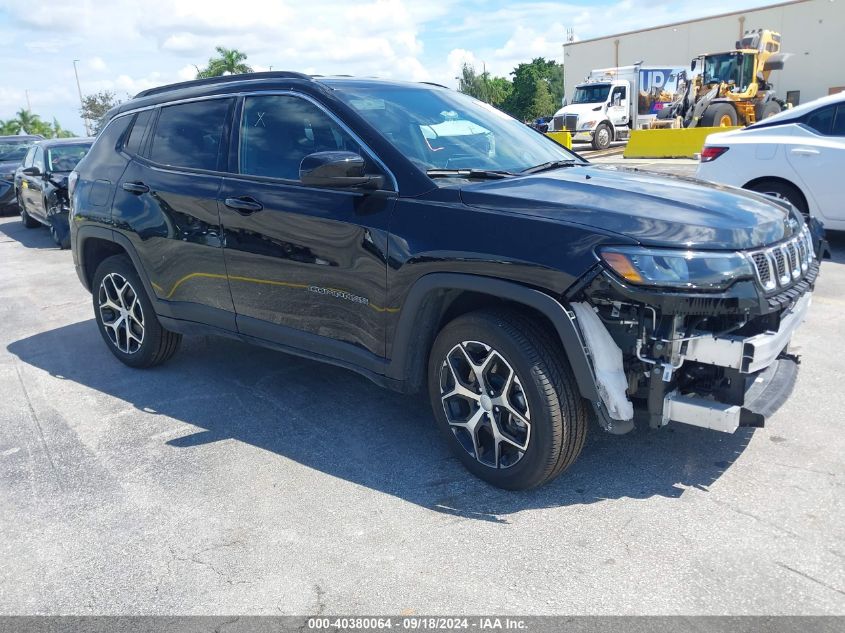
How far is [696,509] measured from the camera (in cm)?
318

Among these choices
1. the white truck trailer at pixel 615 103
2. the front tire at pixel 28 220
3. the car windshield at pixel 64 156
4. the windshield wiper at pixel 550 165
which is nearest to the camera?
the windshield wiper at pixel 550 165

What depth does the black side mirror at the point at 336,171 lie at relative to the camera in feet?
11.1

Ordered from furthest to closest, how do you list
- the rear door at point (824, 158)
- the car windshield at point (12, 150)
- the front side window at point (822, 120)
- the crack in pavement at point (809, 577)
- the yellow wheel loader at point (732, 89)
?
the yellow wheel loader at point (732, 89), the car windshield at point (12, 150), the front side window at point (822, 120), the rear door at point (824, 158), the crack in pavement at point (809, 577)

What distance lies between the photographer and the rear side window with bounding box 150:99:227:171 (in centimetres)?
441

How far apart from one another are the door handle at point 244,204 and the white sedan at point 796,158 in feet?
18.9

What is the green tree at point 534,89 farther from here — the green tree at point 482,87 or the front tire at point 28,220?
the front tire at point 28,220

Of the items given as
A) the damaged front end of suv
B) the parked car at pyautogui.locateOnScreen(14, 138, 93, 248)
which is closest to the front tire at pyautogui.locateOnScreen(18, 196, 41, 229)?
the parked car at pyautogui.locateOnScreen(14, 138, 93, 248)

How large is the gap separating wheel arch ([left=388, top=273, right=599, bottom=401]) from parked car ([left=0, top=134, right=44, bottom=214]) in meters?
14.7

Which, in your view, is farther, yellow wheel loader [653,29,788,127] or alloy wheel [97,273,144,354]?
yellow wheel loader [653,29,788,127]

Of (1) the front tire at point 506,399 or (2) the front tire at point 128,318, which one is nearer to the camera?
(1) the front tire at point 506,399

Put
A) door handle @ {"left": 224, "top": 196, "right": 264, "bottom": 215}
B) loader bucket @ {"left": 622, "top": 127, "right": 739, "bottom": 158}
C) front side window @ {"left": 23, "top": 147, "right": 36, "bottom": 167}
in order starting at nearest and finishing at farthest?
door handle @ {"left": 224, "top": 196, "right": 264, "bottom": 215}, front side window @ {"left": 23, "top": 147, "right": 36, "bottom": 167}, loader bucket @ {"left": 622, "top": 127, "right": 739, "bottom": 158}

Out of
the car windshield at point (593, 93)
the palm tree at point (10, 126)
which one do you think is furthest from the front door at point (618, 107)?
the palm tree at point (10, 126)

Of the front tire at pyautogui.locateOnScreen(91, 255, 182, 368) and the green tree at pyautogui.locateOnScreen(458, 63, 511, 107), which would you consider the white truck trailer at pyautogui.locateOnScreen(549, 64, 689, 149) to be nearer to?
the front tire at pyautogui.locateOnScreen(91, 255, 182, 368)

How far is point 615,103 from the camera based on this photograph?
1069 inches
